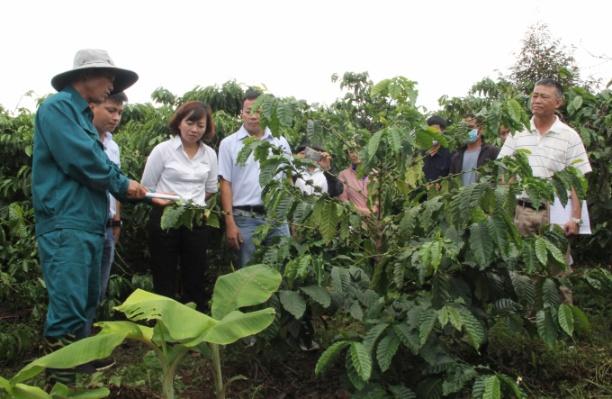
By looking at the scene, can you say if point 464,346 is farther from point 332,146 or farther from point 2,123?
point 2,123

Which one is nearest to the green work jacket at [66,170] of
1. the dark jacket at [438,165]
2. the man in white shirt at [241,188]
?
the man in white shirt at [241,188]

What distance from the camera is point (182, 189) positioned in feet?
14.1

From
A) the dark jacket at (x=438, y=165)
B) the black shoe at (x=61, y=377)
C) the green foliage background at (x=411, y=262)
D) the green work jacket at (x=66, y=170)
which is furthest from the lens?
the dark jacket at (x=438, y=165)

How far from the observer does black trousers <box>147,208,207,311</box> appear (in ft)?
14.0

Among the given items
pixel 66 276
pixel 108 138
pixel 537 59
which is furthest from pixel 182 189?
pixel 537 59

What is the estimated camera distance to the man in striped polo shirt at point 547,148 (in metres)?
4.30

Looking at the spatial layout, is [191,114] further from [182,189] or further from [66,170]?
[66,170]

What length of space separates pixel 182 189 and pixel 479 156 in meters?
2.52

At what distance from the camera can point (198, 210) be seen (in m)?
3.30

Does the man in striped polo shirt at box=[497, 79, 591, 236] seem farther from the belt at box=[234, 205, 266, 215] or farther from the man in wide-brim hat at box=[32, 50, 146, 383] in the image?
the man in wide-brim hat at box=[32, 50, 146, 383]

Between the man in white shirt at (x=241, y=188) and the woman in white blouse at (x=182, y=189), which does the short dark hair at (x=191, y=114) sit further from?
the man in white shirt at (x=241, y=188)

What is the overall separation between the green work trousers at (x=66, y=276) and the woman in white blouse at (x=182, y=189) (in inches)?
47.7

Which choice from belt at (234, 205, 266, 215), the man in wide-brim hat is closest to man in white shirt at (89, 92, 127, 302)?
the man in wide-brim hat

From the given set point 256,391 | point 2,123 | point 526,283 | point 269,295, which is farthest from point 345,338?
point 2,123
